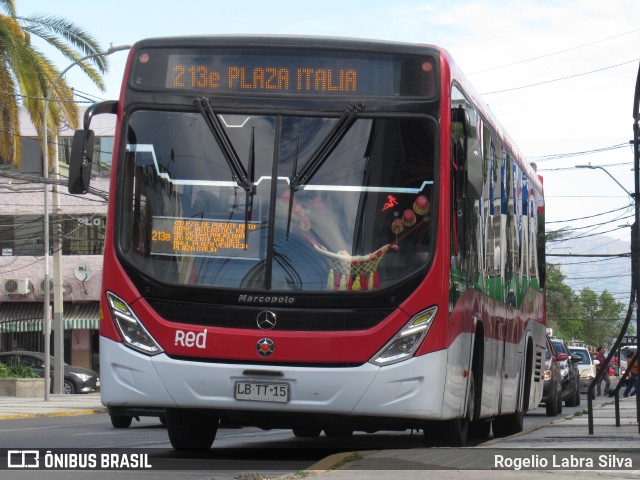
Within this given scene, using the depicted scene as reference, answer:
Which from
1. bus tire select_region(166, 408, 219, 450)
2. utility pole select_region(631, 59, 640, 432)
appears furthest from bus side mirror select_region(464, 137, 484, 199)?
utility pole select_region(631, 59, 640, 432)

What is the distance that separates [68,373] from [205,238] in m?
31.5

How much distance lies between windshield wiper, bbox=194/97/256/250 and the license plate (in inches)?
42.2

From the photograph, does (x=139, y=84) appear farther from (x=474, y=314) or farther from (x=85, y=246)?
(x=85, y=246)

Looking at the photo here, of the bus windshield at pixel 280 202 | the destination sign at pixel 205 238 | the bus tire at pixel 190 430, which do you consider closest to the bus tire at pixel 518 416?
the bus tire at pixel 190 430

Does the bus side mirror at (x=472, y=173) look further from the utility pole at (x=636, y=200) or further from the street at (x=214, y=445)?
the utility pole at (x=636, y=200)

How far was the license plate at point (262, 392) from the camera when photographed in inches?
409

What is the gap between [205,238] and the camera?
10.5 metres

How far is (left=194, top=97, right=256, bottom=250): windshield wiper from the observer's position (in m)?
10.5

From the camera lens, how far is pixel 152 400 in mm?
10484

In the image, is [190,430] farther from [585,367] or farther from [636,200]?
[585,367]

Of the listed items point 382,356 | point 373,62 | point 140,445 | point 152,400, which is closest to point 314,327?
point 382,356

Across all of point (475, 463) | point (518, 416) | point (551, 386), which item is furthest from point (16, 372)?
point (475, 463)

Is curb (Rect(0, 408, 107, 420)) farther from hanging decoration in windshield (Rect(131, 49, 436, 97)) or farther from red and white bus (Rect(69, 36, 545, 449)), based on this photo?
hanging decoration in windshield (Rect(131, 49, 436, 97))

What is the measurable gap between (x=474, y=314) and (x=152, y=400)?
11.0ft
